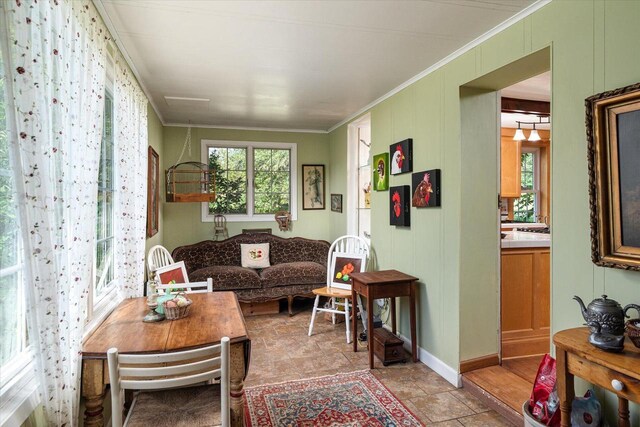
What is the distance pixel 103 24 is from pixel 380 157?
2.71m

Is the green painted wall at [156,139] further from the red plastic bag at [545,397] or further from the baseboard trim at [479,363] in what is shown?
the red plastic bag at [545,397]

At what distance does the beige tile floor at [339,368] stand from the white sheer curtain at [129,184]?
1245 millimetres

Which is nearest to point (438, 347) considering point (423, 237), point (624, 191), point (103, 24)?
point (423, 237)

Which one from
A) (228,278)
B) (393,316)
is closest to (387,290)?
(393,316)

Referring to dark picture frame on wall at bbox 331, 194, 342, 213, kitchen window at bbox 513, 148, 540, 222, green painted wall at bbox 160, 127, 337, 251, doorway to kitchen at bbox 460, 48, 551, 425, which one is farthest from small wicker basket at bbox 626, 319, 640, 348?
green painted wall at bbox 160, 127, 337, 251

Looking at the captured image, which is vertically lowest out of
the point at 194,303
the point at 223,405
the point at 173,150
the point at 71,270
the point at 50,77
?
the point at 223,405

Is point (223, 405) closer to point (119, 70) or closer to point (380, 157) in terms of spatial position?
point (119, 70)

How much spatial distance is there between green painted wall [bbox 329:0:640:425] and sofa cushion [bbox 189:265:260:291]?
1.64 meters

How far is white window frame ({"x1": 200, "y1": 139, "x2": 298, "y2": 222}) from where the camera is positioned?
18.0ft

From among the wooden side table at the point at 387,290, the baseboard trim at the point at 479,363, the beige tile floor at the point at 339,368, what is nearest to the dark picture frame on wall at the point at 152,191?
the beige tile floor at the point at 339,368

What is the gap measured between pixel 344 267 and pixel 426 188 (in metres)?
1.49

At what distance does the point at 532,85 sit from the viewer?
3.47m

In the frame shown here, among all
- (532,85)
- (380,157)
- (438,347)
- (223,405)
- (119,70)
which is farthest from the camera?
(380,157)

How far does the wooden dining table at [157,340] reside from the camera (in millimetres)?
1721
